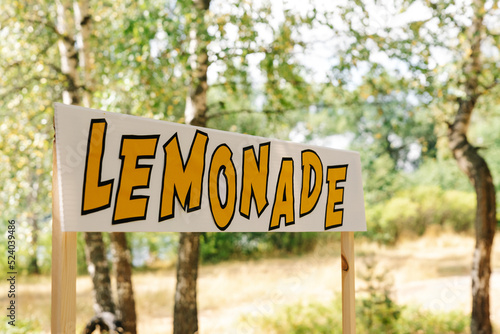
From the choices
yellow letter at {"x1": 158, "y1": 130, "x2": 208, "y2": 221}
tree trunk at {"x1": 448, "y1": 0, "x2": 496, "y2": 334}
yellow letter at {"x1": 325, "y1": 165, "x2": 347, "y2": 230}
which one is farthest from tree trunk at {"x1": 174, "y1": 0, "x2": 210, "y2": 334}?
tree trunk at {"x1": 448, "y1": 0, "x2": 496, "y2": 334}

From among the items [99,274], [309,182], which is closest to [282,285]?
[99,274]

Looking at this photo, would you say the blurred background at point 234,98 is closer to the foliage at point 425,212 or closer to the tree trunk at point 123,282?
the tree trunk at point 123,282

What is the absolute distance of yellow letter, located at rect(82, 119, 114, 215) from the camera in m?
2.03

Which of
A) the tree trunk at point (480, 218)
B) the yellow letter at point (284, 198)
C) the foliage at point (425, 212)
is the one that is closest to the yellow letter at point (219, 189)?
the yellow letter at point (284, 198)

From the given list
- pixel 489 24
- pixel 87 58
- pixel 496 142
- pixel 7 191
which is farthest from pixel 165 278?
pixel 496 142

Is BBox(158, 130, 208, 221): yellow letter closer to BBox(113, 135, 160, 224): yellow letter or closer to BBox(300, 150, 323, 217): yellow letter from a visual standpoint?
BBox(113, 135, 160, 224): yellow letter

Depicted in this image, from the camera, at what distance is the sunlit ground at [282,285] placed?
8.77 metres

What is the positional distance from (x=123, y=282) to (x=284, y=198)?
12.4 ft

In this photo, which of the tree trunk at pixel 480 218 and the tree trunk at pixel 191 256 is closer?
the tree trunk at pixel 191 256

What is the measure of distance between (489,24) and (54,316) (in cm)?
647

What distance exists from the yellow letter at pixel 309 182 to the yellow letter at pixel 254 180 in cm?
32

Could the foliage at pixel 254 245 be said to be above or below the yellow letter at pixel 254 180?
below

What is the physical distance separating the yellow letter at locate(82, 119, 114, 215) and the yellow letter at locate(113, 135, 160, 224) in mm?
61

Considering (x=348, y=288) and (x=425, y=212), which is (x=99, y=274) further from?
(x=425, y=212)
